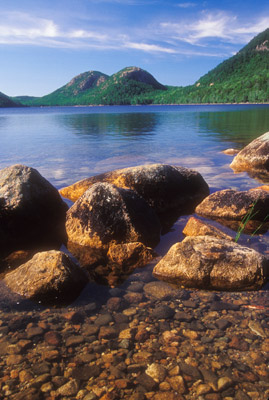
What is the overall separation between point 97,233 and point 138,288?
5.67 feet

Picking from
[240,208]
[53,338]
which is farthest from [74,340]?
[240,208]

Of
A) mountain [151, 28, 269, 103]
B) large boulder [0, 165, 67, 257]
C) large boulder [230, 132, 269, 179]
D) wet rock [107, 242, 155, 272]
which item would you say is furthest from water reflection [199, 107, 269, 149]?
mountain [151, 28, 269, 103]

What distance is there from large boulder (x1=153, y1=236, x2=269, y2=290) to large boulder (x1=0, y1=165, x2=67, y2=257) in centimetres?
287

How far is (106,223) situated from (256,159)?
9500 mm

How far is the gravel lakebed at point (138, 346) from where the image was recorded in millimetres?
3264

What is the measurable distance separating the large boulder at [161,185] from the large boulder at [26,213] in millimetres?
2014

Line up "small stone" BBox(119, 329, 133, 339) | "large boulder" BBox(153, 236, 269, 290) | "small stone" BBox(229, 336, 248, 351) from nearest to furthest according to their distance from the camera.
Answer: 1. "small stone" BBox(229, 336, 248, 351)
2. "small stone" BBox(119, 329, 133, 339)
3. "large boulder" BBox(153, 236, 269, 290)

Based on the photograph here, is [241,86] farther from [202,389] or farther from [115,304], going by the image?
[202,389]

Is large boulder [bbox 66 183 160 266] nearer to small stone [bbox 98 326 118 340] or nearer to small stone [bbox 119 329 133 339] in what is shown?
small stone [bbox 98 326 118 340]

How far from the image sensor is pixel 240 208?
25.2 ft

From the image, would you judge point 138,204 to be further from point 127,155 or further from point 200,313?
point 127,155

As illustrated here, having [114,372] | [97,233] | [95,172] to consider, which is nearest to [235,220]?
[97,233]

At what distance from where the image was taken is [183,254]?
5.22 meters

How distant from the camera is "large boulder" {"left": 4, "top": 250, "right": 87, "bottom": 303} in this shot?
4.75m
